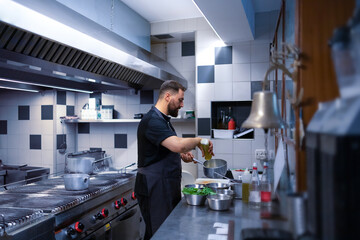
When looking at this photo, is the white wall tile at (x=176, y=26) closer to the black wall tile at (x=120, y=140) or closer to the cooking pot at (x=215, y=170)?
the black wall tile at (x=120, y=140)

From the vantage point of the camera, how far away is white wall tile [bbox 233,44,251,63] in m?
3.80

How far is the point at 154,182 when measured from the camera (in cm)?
248

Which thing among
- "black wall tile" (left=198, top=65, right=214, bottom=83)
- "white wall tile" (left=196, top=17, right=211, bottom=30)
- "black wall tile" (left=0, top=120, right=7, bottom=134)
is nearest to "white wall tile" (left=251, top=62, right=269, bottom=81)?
"black wall tile" (left=198, top=65, right=214, bottom=83)

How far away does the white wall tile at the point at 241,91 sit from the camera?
3.80 meters

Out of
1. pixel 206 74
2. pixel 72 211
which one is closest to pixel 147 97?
pixel 206 74

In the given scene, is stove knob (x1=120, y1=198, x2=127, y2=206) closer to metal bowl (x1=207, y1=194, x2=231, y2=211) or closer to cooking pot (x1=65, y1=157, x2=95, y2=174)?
cooking pot (x1=65, y1=157, x2=95, y2=174)

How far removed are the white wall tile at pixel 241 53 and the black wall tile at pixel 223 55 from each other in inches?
2.4

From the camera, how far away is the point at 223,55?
3.88m

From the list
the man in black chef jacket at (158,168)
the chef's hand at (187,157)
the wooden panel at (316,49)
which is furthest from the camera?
the chef's hand at (187,157)

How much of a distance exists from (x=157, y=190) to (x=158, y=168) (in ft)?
0.56

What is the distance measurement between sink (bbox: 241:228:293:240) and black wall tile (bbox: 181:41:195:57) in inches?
141

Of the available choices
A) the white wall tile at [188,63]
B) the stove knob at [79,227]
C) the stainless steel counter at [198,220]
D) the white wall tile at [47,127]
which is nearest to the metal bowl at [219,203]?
the stainless steel counter at [198,220]

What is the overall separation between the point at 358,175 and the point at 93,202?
7.57ft

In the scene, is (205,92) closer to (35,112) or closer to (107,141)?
(107,141)
